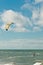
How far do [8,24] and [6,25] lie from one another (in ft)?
1.10

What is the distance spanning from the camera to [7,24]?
116 feet

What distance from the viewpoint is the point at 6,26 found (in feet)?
115

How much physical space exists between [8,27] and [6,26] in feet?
1.16

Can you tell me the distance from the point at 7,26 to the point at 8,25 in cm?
25

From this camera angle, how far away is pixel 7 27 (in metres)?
34.6

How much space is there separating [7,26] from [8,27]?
178 millimetres

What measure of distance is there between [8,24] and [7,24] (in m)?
0.23

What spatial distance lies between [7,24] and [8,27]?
0.59 m

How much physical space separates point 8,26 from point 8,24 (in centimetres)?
29

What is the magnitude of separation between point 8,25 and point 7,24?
364 millimetres

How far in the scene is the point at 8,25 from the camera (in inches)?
1375

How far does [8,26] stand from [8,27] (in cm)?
15

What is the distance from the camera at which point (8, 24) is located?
35062 mm

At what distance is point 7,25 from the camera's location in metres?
34.9
